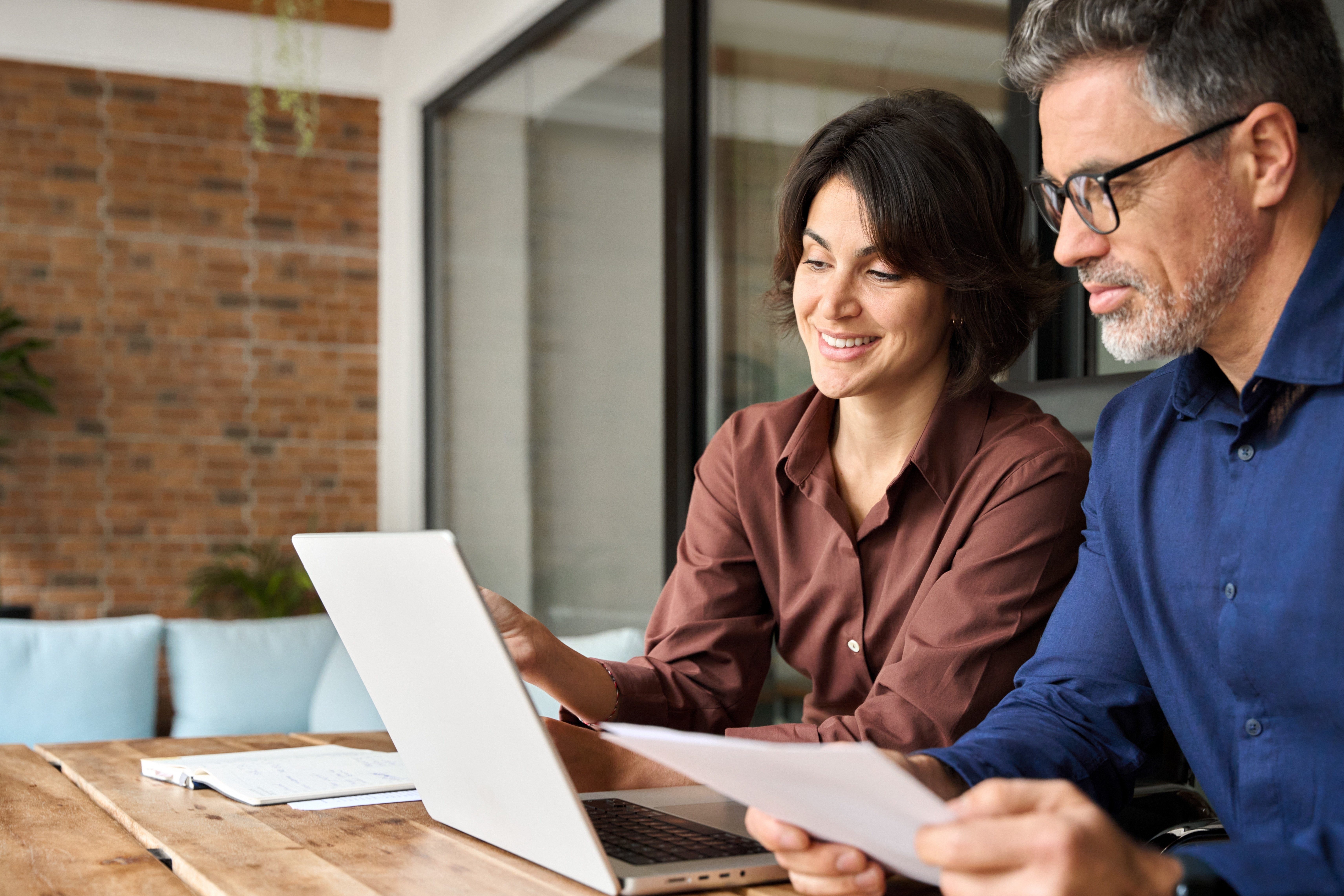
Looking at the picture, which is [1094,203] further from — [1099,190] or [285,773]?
Answer: [285,773]

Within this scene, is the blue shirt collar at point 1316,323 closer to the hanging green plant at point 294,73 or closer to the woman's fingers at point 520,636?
the woman's fingers at point 520,636

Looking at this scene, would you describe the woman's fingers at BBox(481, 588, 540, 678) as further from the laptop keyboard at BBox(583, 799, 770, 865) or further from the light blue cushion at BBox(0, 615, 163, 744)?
the light blue cushion at BBox(0, 615, 163, 744)

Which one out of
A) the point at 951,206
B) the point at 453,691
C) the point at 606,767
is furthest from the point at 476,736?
the point at 951,206

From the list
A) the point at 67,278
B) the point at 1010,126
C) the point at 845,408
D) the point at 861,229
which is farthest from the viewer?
the point at 67,278

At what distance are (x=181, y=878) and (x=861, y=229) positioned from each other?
1.08 metres

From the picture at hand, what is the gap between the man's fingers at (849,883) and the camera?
0.95m

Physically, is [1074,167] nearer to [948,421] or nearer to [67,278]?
[948,421]

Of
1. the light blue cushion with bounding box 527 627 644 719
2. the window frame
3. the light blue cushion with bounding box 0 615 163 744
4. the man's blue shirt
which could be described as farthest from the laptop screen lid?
the light blue cushion with bounding box 0 615 163 744

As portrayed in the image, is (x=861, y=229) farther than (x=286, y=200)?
No

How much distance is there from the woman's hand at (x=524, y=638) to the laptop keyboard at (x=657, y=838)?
302 millimetres

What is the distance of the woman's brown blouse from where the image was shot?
143 centimetres

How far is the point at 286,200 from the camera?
5.49 m

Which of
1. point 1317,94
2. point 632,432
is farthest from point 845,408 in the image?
point 632,432

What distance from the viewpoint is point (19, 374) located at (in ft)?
16.5
